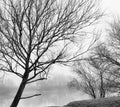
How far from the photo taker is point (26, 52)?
5668 millimetres

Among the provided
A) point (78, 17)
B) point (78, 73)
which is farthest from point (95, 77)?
point (78, 17)

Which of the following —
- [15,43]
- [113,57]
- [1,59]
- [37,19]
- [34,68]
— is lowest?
[34,68]

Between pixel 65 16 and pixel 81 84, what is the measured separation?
2546 centimetres

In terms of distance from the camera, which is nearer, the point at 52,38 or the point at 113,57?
the point at 52,38

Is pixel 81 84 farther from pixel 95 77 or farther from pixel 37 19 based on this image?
pixel 37 19

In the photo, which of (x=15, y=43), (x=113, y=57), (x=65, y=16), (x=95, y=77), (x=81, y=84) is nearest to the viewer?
(x=15, y=43)

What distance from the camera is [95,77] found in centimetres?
2739

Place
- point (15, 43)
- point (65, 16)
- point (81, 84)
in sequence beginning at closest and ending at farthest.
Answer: point (15, 43) → point (65, 16) → point (81, 84)

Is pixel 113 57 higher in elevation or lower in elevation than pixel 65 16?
higher

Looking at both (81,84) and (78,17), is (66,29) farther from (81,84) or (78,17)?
(81,84)

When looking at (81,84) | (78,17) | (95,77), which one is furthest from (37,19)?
(81,84)

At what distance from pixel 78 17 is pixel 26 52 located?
2304mm

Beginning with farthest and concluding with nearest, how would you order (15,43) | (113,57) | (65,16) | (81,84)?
(81,84)
(113,57)
(65,16)
(15,43)

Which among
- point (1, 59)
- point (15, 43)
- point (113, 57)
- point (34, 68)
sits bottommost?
point (34, 68)
